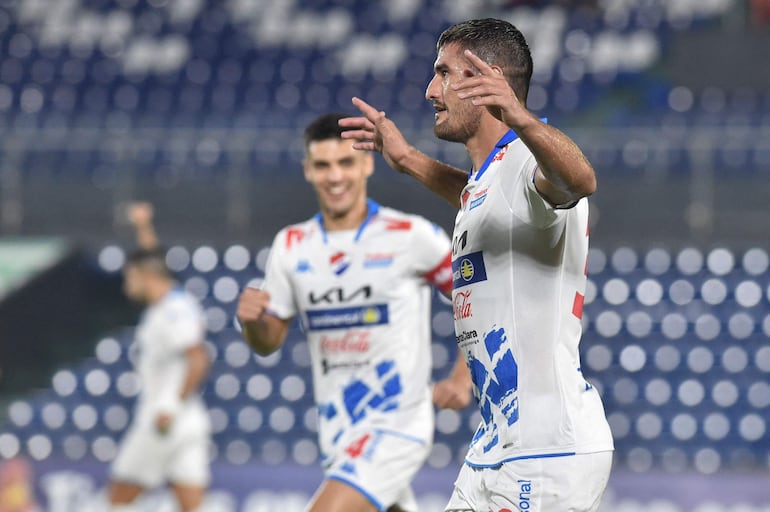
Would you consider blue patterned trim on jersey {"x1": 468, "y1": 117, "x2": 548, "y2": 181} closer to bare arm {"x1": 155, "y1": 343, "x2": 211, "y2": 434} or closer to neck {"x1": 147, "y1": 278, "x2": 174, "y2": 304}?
bare arm {"x1": 155, "y1": 343, "x2": 211, "y2": 434}

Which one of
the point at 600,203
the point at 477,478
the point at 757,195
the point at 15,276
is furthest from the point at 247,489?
the point at 477,478

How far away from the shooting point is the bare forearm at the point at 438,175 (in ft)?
14.9

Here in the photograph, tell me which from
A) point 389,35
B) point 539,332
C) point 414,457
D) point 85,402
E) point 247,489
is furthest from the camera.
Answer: point 389,35

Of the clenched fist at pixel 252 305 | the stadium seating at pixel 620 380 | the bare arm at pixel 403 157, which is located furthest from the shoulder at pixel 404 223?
the stadium seating at pixel 620 380

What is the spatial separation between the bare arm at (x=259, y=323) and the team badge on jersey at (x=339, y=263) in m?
0.33

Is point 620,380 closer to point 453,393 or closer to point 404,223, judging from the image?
point 404,223

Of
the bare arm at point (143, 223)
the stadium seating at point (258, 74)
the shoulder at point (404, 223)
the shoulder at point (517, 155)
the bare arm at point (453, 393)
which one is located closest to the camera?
the shoulder at point (517, 155)

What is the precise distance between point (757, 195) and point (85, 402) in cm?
712

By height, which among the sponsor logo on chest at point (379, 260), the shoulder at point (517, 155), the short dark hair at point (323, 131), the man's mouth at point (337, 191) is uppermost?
the short dark hair at point (323, 131)

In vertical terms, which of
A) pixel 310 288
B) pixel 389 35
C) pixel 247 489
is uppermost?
pixel 389 35

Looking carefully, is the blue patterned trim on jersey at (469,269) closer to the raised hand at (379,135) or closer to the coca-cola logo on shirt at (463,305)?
the coca-cola logo on shirt at (463,305)

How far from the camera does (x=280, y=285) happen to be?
5914 millimetres

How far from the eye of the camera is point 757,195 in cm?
1370

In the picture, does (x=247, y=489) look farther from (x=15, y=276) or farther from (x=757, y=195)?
(x=757, y=195)
